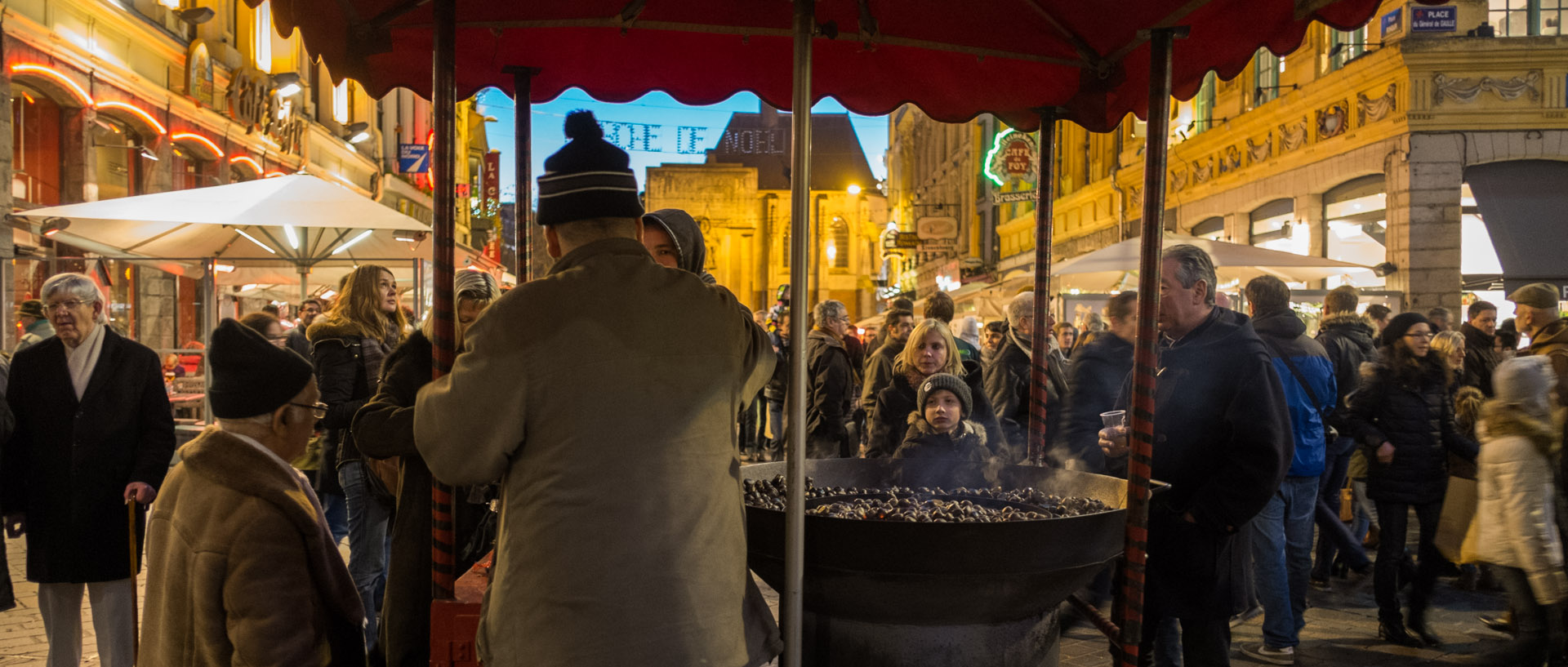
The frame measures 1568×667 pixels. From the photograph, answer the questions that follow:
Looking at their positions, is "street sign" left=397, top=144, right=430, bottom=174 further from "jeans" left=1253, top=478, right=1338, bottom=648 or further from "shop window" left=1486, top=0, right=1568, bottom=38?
"jeans" left=1253, top=478, right=1338, bottom=648

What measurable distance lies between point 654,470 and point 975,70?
306 cm

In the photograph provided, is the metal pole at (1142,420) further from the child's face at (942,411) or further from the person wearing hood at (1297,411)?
the person wearing hood at (1297,411)

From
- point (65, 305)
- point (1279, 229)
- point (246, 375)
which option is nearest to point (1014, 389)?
point (246, 375)

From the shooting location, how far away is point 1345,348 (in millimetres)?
7324

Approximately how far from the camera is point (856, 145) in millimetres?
68312

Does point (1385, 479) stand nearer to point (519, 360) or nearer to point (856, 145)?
point (519, 360)

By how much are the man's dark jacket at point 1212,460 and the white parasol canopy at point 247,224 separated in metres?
6.90

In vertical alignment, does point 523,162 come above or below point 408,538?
above

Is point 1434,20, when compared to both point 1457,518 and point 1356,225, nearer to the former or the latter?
point 1356,225

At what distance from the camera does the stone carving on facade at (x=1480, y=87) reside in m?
13.3

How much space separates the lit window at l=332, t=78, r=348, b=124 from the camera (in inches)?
1056

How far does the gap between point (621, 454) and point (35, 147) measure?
51.8ft

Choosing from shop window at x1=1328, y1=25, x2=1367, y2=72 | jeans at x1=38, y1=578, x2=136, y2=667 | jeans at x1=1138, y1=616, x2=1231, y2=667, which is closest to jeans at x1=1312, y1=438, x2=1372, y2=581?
jeans at x1=1138, y1=616, x2=1231, y2=667

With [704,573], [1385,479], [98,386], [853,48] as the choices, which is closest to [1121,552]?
[704,573]
